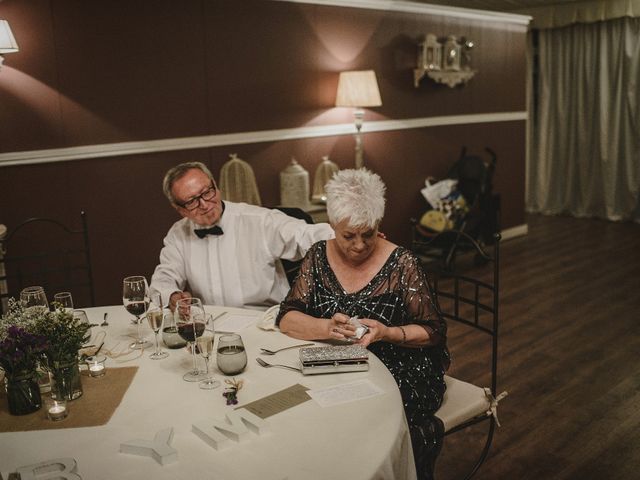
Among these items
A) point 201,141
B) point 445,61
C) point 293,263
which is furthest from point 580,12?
point 293,263

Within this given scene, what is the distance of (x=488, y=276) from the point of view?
5.60 m

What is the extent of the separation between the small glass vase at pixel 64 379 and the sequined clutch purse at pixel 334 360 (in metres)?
0.59

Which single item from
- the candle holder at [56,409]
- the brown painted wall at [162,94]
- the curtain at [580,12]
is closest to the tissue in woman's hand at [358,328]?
the candle holder at [56,409]

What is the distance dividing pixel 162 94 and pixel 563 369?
3.07 m

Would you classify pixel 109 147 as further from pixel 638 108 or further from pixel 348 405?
pixel 638 108

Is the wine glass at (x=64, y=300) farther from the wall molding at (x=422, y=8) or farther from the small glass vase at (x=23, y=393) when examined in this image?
the wall molding at (x=422, y=8)

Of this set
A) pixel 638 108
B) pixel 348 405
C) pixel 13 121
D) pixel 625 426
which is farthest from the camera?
pixel 638 108

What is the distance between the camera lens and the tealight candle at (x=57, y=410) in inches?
59.9

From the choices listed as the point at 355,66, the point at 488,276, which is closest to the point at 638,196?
the point at 488,276

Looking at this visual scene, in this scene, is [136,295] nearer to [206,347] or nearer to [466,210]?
[206,347]

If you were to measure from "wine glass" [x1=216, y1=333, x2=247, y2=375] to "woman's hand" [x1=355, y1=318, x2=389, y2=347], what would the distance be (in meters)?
0.37

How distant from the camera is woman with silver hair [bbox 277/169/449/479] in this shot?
6.57 feet

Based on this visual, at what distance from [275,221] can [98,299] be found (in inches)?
75.0

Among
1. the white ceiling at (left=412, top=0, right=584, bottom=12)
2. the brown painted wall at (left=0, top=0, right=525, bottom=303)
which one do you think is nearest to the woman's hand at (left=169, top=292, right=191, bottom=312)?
the brown painted wall at (left=0, top=0, right=525, bottom=303)
